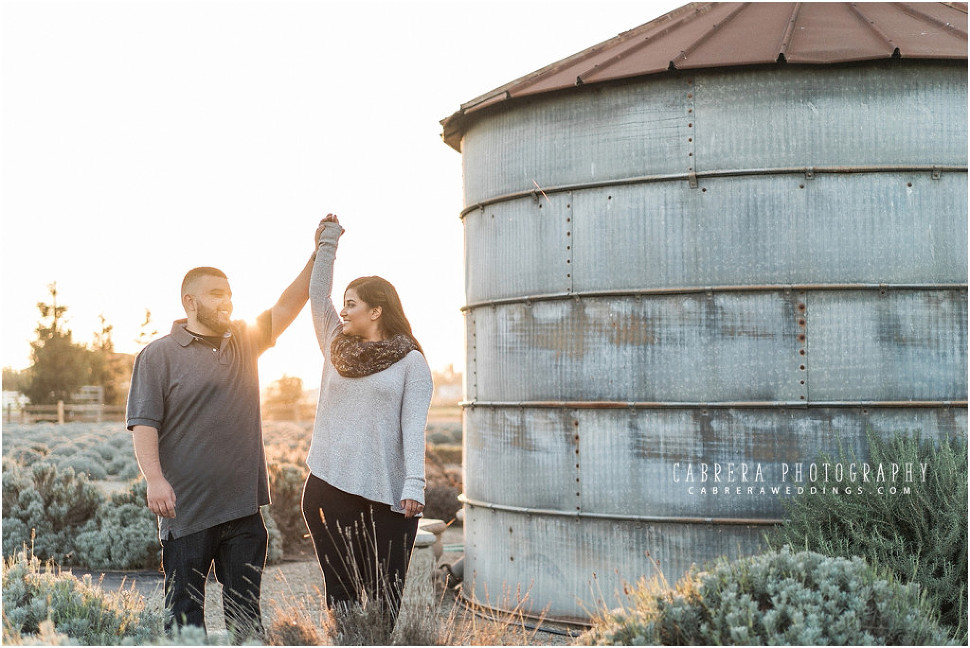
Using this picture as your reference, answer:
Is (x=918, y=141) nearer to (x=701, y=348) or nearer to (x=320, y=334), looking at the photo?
(x=701, y=348)

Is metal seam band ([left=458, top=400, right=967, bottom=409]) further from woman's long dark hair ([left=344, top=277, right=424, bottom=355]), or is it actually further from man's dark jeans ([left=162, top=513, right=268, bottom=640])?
man's dark jeans ([left=162, top=513, right=268, bottom=640])

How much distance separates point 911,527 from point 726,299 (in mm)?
1846

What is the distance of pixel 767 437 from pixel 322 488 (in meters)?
3.34

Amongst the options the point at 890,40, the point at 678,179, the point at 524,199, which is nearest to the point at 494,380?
the point at 524,199

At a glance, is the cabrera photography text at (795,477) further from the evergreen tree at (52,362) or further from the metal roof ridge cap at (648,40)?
the evergreen tree at (52,362)

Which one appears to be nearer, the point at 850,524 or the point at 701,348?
the point at 850,524

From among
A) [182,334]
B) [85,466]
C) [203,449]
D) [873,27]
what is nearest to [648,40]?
[873,27]

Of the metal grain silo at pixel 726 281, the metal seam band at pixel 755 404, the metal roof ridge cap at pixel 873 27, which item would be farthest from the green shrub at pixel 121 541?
the metal roof ridge cap at pixel 873 27

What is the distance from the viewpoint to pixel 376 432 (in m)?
4.04

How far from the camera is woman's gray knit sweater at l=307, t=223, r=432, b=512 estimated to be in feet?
13.1

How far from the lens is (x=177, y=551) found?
13.4 feet

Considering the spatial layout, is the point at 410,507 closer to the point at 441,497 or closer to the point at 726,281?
the point at 726,281

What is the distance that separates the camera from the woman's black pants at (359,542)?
156 inches

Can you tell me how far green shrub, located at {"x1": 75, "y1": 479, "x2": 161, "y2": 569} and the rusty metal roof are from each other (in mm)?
5235
